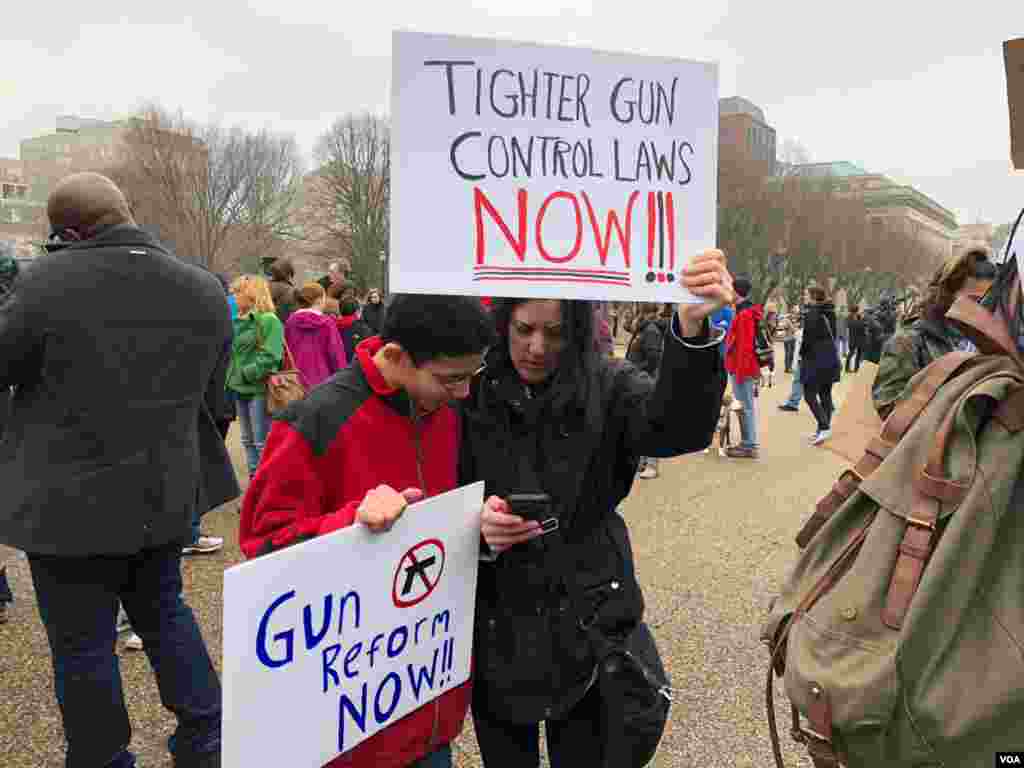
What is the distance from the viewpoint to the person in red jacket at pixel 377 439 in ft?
4.98

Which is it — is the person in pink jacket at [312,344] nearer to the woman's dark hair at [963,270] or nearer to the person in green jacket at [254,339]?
the person in green jacket at [254,339]

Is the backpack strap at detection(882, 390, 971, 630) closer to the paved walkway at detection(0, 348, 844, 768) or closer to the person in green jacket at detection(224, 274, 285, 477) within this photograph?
the paved walkway at detection(0, 348, 844, 768)

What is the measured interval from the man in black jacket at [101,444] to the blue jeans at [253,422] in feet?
11.3

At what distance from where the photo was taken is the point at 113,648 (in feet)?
7.44

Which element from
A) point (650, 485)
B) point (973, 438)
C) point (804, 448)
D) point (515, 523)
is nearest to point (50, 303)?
point (515, 523)

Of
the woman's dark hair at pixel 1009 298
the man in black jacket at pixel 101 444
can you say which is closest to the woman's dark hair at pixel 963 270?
the woman's dark hair at pixel 1009 298

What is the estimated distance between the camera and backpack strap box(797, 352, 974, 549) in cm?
117

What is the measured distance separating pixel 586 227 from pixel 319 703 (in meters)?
1.05

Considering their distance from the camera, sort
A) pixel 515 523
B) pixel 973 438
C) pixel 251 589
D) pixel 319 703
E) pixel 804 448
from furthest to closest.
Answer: pixel 804 448 < pixel 515 523 < pixel 319 703 < pixel 251 589 < pixel 973 438

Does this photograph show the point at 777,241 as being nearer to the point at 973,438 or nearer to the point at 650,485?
the point at 650,485

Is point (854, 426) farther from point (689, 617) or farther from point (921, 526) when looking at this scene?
point (689, 617)

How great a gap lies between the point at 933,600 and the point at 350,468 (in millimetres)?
1045

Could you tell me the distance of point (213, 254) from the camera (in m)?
37.6

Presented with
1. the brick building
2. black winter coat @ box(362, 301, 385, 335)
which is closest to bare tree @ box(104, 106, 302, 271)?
the brick building
